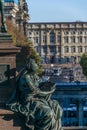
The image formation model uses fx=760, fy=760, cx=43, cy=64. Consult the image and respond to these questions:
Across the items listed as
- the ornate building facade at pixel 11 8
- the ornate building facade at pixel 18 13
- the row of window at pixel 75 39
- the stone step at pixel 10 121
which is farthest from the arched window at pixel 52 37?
the stone step at pixel 10 121

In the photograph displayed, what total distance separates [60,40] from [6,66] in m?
175

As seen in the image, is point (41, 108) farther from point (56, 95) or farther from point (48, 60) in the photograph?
point (48, 60)

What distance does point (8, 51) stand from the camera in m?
15.6

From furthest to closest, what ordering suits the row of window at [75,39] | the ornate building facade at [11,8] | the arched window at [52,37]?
1. the row of window at [75,39]
2. the arched window at [52,37]
3. the ornate building facade at [11,8]

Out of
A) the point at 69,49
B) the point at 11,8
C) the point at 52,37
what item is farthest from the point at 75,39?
the point at 11,8

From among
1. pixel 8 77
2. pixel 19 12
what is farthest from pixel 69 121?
pixel 19 12

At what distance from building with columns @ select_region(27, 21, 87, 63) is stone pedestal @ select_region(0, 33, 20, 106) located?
6684 inches

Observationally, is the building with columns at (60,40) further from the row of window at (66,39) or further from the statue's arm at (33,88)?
the statue's arm at (33,88)

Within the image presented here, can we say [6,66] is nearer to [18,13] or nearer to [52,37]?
[18,13]

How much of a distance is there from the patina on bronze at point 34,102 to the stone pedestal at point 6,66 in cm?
37

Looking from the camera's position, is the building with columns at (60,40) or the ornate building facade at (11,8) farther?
the building with columns at (60,40)

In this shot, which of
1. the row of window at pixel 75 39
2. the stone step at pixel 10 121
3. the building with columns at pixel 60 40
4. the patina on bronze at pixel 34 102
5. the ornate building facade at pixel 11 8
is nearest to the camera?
the patina on bronze at pixel 34 102

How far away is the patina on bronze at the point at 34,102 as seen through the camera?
1499 centimetres

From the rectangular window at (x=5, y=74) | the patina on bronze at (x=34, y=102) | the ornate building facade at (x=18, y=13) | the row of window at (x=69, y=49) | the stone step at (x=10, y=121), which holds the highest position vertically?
the rectangular window at (x=5, y=74)
